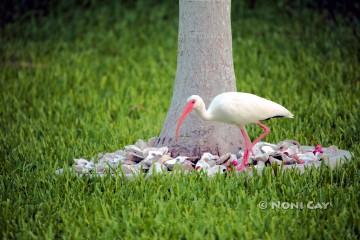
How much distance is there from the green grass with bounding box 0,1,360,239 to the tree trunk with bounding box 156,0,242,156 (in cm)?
70

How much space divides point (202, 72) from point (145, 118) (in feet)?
6.48

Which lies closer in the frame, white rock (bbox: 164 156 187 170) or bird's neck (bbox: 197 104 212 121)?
bird's neck (bbox: 197 104 212 121)

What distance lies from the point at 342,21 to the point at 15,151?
656cm

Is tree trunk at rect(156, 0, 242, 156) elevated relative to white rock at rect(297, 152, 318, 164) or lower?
elevated

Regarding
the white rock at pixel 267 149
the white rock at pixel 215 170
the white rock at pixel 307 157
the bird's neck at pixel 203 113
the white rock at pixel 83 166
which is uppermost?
the bird's neck at pixel 203 113

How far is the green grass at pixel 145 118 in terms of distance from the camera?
5078mm

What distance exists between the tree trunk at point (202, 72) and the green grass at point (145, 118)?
2.30ft

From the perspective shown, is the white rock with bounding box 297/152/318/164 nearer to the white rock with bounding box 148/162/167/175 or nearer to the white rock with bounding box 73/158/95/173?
the white rock with bounding box 148/162/167/175

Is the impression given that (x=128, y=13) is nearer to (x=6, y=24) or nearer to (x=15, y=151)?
(x=6, y=24)

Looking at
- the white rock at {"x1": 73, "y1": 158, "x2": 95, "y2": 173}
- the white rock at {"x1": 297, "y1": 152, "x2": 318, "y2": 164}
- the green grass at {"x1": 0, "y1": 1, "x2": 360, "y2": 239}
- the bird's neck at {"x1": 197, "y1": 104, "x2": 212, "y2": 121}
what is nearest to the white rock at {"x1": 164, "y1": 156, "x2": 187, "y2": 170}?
the green grass at {"x1": 0, "y1": 1, "x2": 360, "y2": 239}

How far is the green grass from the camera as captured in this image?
508 centimetres

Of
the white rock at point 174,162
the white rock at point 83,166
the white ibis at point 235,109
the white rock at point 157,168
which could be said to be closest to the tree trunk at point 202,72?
the white rock at point 174,162

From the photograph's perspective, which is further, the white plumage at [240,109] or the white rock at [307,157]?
the white rock at [307,157]

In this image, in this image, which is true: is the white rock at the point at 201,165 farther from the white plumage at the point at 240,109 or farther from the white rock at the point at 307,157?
the white rock at the point at 307,157
